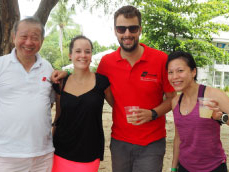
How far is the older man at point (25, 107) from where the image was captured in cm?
233

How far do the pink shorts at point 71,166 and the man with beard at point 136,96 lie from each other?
0.42 m

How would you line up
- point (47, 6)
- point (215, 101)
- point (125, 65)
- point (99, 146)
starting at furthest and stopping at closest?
point (47, 6) → point (125, 65) → point (99, 146) → point (215, 101)

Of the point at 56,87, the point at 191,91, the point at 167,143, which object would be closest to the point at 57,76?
the point at 56,87

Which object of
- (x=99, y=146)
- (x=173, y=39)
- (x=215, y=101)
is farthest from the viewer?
(x=173, y=39)

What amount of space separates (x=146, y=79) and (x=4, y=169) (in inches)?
68.2

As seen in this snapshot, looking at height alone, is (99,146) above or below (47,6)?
below

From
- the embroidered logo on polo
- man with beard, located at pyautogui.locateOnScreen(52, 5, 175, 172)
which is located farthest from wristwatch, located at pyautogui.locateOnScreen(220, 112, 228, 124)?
the embroidered logo on polo

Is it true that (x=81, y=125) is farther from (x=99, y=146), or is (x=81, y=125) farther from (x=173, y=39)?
(x=173, y=39)

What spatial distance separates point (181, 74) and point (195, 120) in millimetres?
487

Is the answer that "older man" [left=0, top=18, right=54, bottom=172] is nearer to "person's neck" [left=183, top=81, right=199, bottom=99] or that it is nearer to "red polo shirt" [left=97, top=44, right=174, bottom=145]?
Result: "red polo shirt" [left=97, top=44, right=174, bottom=145]

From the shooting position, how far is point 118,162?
116 inches

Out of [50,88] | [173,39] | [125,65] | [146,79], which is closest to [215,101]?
[146,79]

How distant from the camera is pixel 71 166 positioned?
2.58 m

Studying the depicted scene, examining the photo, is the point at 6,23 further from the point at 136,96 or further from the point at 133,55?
the point at 136,96
